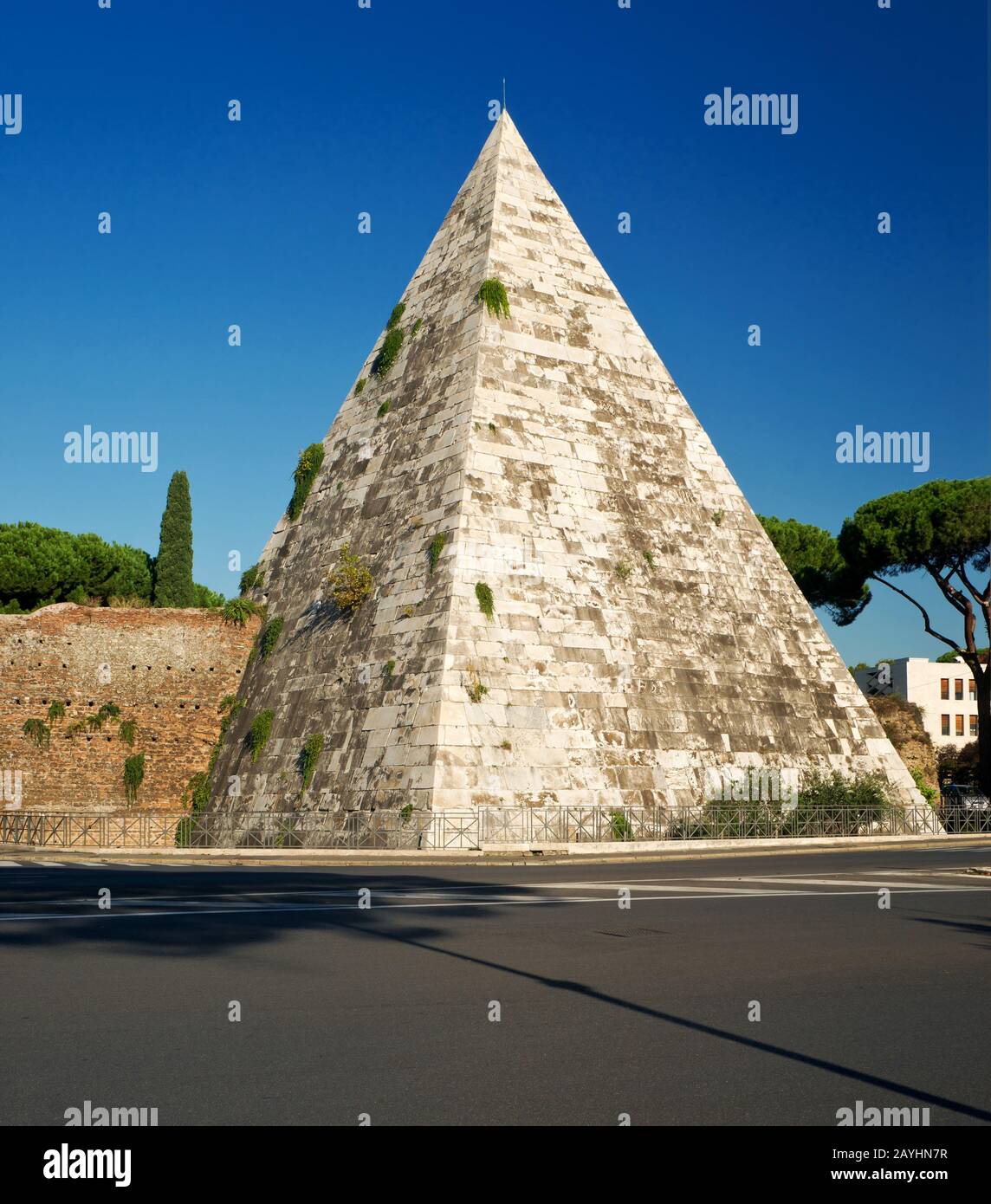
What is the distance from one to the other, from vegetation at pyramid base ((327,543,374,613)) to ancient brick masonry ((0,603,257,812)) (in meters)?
3.82

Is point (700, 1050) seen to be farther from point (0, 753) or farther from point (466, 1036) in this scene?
point (0, 753)

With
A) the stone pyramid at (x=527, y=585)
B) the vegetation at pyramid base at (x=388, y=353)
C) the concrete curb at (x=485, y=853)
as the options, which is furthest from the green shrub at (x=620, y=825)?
the vegetation at pyramid base at (x=388, y=353)

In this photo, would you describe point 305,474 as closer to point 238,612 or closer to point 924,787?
point 238,612

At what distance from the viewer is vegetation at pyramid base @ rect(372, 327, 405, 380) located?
24.2 meters

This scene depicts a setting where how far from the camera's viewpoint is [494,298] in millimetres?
22156

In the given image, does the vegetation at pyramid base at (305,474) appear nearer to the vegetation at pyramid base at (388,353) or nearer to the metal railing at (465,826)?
the vegetation at pyramid base at (388,353)

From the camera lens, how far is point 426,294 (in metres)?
24.4

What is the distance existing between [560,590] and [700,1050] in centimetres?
1546

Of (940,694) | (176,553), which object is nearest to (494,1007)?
(176,553)

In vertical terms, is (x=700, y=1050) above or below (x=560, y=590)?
below

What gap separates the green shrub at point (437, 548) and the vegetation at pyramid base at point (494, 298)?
4.83 metres

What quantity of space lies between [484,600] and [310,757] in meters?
3.99
